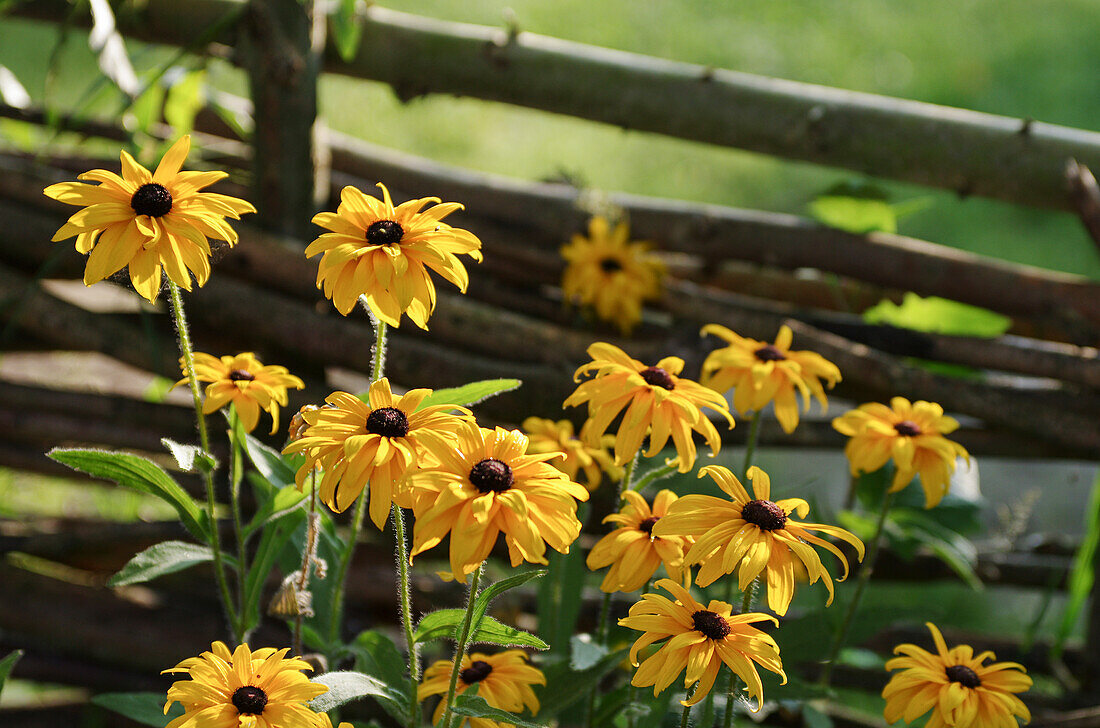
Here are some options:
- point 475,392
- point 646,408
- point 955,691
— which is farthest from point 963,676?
point 475,392

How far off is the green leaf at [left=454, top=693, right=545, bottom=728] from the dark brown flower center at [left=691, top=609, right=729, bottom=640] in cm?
12

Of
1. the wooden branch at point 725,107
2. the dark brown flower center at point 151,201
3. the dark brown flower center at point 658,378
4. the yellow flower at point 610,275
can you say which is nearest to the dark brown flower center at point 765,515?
the dark brown flower center at point 658,378

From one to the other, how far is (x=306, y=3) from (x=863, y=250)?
86cm

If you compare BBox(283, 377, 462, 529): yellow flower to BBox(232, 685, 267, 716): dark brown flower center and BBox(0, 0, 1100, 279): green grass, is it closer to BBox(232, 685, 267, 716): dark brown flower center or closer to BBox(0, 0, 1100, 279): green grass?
BBox(232, 685, 267, 716): dark brown flower center

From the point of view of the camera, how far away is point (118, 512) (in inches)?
66.6

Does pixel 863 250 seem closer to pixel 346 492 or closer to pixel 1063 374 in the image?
pixel 1063 374

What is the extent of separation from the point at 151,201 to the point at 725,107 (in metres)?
0.91

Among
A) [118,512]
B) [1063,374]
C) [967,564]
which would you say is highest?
[1063,374]

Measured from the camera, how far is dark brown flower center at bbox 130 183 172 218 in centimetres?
63

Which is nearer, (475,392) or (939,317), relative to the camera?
(475,392)

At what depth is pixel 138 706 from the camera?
2.53 ft

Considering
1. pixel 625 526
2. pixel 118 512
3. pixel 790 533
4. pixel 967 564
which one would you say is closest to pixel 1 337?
pixel 118 512

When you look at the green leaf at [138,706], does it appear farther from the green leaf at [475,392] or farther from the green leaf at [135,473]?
the green leaf at [475,392]

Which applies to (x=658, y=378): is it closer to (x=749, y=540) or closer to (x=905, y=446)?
(x=749, y=540)
